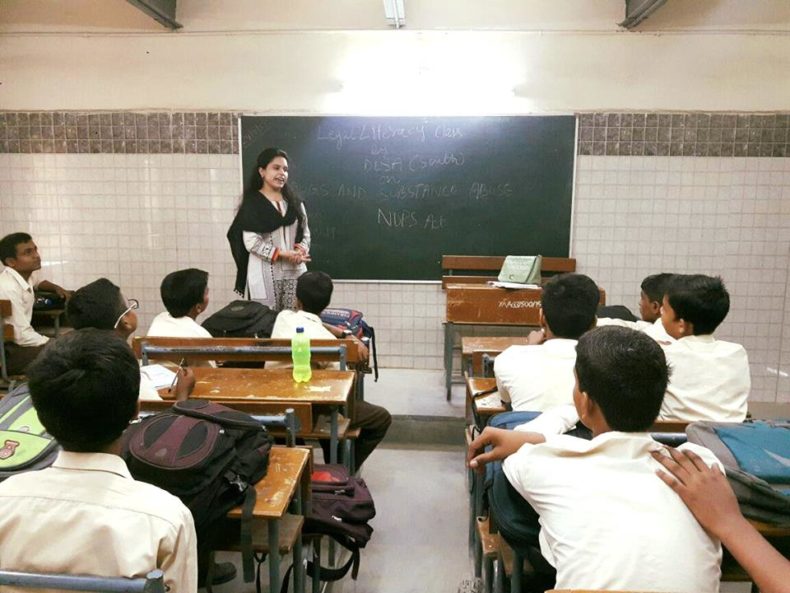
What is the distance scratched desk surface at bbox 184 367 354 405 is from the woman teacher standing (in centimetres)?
139

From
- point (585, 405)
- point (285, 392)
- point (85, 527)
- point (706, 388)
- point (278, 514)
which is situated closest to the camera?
point (85, 527)

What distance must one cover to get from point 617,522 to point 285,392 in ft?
4.72

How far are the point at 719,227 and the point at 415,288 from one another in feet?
8.08

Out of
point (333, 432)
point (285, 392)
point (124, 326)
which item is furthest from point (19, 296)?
point (333, 432)

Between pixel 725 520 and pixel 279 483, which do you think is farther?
pixel 279 483

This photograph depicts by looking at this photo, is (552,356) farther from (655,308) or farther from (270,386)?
(655,308)

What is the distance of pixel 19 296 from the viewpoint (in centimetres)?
373

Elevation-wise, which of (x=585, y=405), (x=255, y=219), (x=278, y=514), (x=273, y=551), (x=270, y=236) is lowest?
(x=273, y=551)

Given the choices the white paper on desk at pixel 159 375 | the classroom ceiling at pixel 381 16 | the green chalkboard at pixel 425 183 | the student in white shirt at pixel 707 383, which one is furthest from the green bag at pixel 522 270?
the white paper on desk at pixel 159 375

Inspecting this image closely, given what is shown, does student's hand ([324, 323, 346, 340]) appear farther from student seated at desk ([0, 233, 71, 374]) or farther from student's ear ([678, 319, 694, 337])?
student seated at desk ([0, 233, 71, 374])

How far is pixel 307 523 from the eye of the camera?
192cm

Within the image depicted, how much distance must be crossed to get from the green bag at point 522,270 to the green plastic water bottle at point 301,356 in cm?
209

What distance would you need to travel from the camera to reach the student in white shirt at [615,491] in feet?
3.49

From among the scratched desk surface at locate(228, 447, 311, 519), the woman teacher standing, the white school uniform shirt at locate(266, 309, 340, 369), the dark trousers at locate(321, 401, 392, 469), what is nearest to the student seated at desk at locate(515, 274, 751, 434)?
the scratched desk surface at locate(228, 447, 311, 519)
